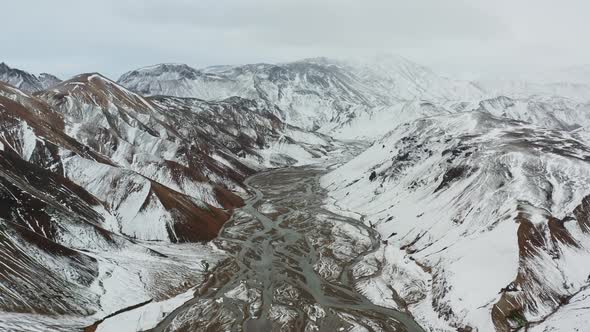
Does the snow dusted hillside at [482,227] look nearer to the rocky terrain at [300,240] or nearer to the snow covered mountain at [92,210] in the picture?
the rocky terrain at [300,240]

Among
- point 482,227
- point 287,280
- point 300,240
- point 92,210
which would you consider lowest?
point 300,240

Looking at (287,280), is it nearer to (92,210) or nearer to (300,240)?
(300,240)

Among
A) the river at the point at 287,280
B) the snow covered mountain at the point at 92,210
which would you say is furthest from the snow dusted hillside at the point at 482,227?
the snow covered mountain at the point at 92,210

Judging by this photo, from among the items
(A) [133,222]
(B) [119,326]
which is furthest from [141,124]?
(B) [119,326]

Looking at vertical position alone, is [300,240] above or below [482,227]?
below

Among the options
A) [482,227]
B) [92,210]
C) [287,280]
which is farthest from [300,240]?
[92,210]

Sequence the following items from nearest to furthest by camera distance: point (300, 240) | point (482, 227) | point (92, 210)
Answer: point (482, 227)
point (92, 210)
point (300, 240)

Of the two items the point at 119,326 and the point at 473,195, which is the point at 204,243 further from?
the point at 473,195

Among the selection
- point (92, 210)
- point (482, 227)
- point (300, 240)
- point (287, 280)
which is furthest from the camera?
point (300, 240)

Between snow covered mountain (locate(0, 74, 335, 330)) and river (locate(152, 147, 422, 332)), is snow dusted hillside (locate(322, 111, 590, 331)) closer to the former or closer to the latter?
river (locate(152, 147, 422, 332))
